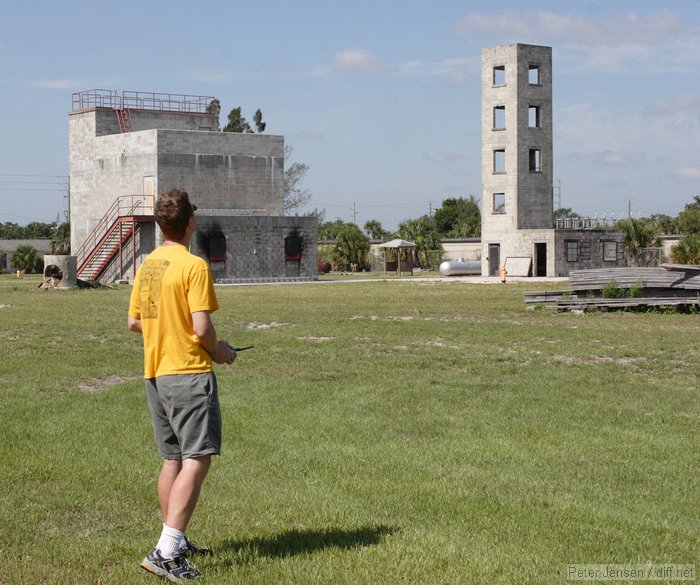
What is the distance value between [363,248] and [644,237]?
70.2 ft

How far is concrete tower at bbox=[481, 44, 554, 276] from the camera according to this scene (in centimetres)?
6500

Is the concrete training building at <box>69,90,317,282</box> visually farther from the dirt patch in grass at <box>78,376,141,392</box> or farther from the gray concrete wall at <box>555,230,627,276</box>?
the dirt patch in grass at <box>78,376,141,392</box>

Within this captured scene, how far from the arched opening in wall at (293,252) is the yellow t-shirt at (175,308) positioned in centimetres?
5290

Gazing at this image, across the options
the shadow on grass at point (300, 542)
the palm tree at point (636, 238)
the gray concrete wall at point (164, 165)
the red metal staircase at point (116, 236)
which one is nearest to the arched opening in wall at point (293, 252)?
the gray concrete wall at point (164, 165)

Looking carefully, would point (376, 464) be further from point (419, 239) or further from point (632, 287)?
point (419, 239)

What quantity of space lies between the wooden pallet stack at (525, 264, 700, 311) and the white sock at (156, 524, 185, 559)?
23.1 m

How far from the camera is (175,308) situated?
5926 millimetres

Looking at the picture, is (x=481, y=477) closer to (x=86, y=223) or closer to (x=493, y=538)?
(x=493, y=538)

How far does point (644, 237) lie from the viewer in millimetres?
69938

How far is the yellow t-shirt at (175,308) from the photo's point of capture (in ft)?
19.2

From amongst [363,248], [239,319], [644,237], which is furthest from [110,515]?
[363,248]

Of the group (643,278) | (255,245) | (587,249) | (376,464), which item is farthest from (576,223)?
(376,464)

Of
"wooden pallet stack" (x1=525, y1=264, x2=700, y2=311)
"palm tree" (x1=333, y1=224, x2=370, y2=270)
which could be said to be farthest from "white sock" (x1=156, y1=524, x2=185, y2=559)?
"palm tree" (x1=333, y1=224, x2=370, y2=270)

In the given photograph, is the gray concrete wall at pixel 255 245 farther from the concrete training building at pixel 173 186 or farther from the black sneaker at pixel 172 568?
the black sneaker at pixel 172 568
